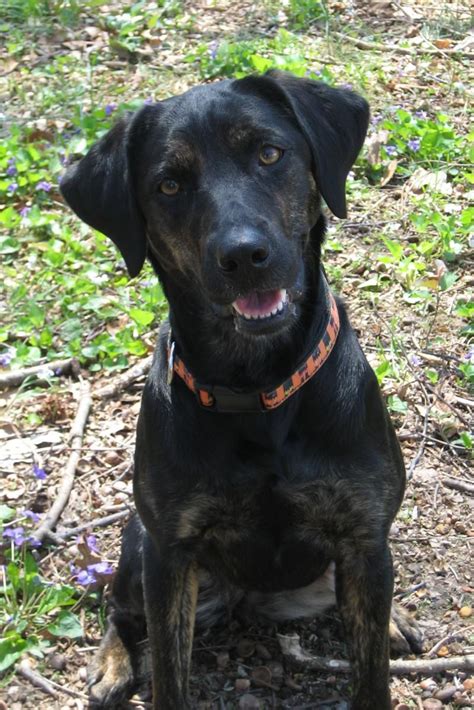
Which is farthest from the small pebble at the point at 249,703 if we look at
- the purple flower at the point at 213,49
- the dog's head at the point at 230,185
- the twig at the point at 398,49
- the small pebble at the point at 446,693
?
the twig at the point at 398,49

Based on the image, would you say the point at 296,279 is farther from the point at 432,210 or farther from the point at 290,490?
the point at 432,210

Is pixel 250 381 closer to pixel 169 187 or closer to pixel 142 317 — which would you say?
pixel 169 187

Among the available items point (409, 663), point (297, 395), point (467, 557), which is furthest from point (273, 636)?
point (297, 395)

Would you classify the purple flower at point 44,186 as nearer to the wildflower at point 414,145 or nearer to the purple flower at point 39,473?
the wildflower at point 414,145

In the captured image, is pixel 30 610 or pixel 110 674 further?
pixel 30 610

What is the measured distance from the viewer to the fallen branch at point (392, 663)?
12.1ft

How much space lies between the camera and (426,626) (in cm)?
394

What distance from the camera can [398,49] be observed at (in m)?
7.32

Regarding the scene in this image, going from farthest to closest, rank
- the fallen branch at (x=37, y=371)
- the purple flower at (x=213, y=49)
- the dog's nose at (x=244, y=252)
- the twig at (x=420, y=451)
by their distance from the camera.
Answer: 1. the purple flower at (x=213, y=49)
2. the fallen branch at (x=37, y=371)
3. the twig at (x=420, y=451)
4. the dog's nose at (x=244, y=252)

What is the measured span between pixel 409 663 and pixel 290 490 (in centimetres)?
94

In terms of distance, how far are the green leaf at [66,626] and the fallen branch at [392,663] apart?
0.76 metres

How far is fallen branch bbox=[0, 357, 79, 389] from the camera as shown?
5.16 meters

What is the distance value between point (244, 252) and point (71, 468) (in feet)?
6.40

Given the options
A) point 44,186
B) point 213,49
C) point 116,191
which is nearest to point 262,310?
point 116,191
